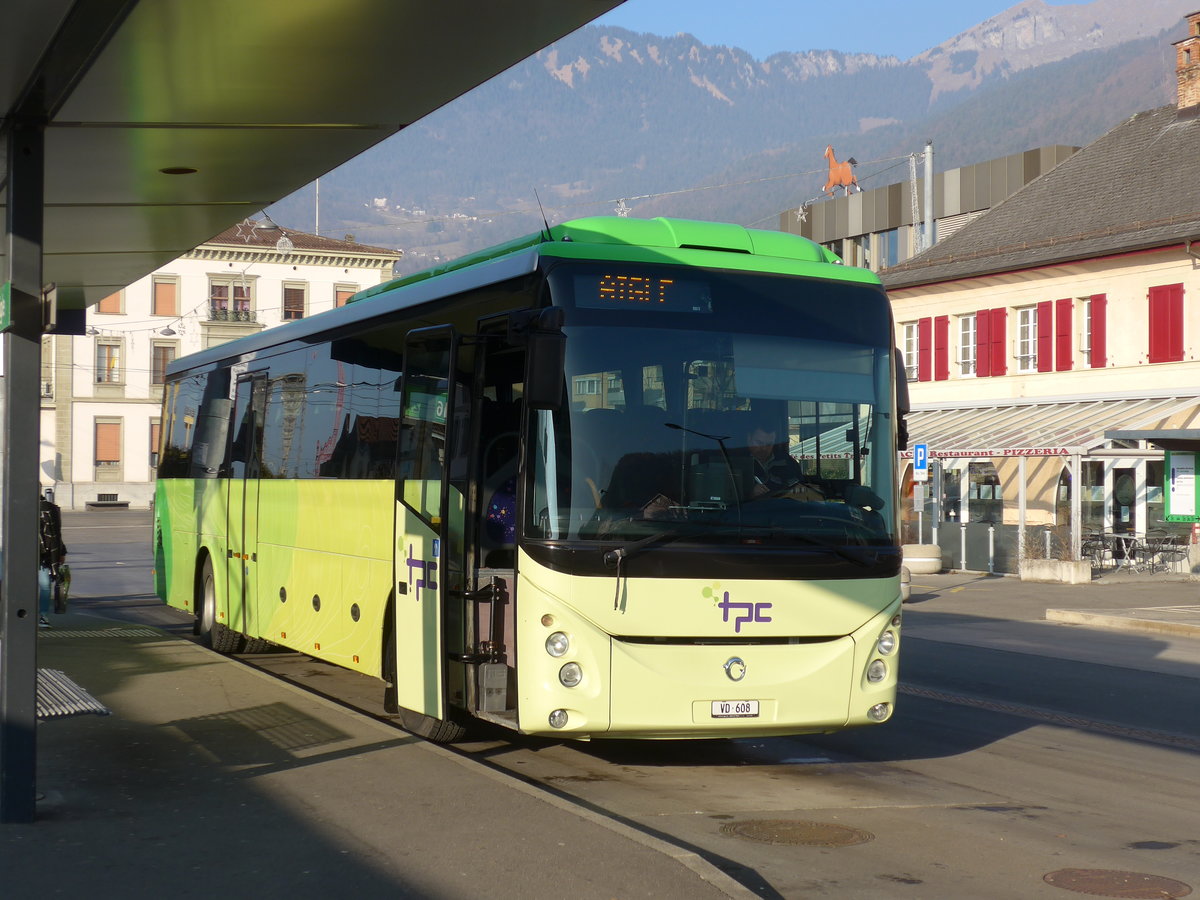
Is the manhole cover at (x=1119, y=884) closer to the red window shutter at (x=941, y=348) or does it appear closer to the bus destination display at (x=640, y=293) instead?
the bus destination display at (x=640, y=293)

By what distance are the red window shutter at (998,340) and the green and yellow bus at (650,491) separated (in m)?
31.5

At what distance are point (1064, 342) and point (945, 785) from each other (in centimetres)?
3049

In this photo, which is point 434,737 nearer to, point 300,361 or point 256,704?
point 256,704

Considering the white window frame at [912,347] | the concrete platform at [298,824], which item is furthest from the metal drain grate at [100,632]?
the white window frame at [912,347]

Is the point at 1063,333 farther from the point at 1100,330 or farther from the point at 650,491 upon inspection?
the point at 650,491

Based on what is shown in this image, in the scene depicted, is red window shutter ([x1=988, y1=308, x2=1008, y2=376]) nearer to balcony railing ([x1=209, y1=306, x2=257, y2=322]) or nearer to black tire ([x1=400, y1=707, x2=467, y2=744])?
black tire ([x1=400, y1=707, x2=467, y2=744])

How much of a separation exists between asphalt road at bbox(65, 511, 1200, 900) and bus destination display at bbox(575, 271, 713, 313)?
2.97 m

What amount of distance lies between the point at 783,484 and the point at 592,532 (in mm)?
1219

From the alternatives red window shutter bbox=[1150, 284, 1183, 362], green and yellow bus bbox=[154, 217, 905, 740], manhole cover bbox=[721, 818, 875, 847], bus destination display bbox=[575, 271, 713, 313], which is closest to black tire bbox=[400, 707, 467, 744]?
green and yellow bus bbox=[154, 217, 905, 740]

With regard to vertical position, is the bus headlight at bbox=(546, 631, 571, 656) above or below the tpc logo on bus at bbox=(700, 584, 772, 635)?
below

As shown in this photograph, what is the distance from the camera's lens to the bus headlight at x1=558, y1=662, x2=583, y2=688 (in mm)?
8852

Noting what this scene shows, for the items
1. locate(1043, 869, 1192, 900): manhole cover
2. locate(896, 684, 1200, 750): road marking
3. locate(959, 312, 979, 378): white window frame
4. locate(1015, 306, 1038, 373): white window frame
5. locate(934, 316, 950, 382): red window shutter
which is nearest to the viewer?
locate(1043, 869, 1192, 900): manhole cover

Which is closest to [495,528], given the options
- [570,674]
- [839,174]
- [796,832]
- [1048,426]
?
[570,674]

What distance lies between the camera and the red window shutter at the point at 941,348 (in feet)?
140
